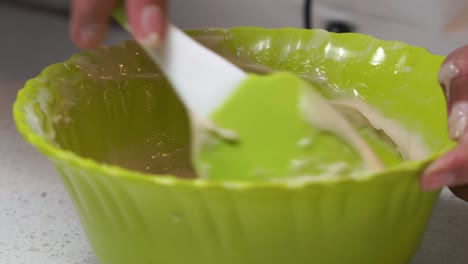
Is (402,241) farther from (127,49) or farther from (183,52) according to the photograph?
(127,49)

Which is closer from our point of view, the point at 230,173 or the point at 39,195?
the point at 230,173

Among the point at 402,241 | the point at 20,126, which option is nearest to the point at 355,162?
the point at 402,241

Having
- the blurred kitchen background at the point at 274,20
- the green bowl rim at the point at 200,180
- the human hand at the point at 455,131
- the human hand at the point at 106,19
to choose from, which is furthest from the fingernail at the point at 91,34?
the blurred kitchen background at the point at 274,20

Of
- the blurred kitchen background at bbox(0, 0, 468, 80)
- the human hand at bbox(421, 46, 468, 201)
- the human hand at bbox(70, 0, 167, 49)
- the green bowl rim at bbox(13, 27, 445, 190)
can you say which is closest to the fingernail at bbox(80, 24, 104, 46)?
the human hand at bbox(70, 0, 167, 49)

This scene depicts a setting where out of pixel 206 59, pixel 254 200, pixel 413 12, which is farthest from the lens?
pixel 413 12

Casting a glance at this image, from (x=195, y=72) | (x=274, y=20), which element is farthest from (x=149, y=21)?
(x=274, y=20)

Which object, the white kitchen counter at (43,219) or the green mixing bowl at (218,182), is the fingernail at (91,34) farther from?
the white kitchen counter at (43,219)

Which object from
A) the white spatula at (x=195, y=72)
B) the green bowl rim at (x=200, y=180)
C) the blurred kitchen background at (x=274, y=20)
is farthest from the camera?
the blurred kitchen background at (x=274, y=20)

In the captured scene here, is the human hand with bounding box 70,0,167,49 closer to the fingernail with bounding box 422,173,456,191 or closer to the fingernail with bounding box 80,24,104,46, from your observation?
the fingernail with bounding box 80,24,104,46
